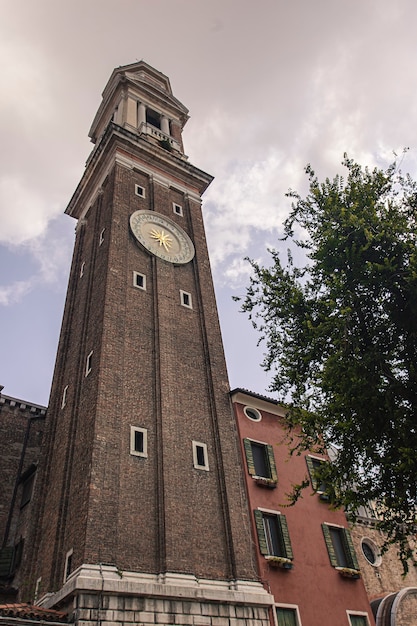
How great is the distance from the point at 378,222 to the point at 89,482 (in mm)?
11925

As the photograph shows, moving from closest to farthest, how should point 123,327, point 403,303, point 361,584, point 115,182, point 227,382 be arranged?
point 403,303 < point 361,584 < point 123,327 < point 227,382 < point 115,182

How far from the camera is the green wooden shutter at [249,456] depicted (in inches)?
832

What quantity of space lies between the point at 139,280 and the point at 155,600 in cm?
1404

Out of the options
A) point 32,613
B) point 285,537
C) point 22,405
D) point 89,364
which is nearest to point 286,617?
point 285,537

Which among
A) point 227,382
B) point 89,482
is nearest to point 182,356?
point 227,382

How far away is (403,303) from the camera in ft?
47.4

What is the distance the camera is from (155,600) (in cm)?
1542

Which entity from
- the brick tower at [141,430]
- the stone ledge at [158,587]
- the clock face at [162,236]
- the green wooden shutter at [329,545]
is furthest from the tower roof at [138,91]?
the stone ledge at [158,587]

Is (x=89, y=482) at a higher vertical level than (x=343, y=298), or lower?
lower

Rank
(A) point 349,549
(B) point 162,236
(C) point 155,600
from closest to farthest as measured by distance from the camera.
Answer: (C) point 155,600, (A) point 349,549, (B) point 162,236

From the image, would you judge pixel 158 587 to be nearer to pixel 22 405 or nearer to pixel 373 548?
pixel 373 548

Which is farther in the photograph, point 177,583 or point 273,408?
point 273,408

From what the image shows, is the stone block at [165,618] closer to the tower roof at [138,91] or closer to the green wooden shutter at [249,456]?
the green wooden shutter at [249,456]

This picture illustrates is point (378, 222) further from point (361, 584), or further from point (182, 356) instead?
point (361, 584)
